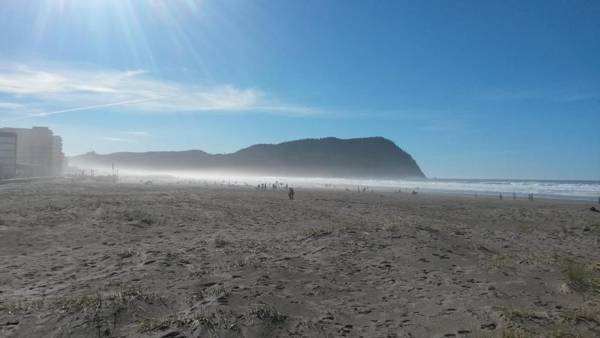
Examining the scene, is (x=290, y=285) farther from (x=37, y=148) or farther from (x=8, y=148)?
(x=37, y=148)

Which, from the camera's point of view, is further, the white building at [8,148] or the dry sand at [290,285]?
the white building at [8,148]

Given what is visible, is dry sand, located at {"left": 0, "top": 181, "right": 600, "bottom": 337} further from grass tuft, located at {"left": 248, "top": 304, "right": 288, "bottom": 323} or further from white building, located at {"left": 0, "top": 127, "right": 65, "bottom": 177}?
white building, located at {"left": 0, "top": 127, "right": 65, "bottom": 177}

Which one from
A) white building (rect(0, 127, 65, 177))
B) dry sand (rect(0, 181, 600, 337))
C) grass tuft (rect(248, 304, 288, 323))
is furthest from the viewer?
white building (rect(0, 127, 65, 177))

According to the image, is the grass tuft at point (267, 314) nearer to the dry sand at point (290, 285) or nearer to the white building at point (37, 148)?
the dry sand at point (290, 285)

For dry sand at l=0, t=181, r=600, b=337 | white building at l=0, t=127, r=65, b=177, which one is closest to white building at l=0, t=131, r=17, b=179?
white building at l=0, t=127, r=65, b=177

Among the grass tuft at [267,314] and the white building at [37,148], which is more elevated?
the white building at [37,148]

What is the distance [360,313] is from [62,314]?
433cm

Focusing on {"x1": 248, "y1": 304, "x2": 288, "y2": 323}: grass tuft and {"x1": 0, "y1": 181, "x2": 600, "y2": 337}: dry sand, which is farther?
{"x1": 248, "y1": 304, "x2": 288, "y2": 323}: grass tuft

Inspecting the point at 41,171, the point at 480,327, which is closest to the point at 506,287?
the point at 480,327

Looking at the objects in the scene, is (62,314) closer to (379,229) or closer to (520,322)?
(520,322)

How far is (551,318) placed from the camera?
536 centimetres

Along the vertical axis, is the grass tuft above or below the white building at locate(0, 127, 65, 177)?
below

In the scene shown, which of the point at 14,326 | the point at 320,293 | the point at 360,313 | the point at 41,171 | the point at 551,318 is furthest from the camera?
the point at 41,171

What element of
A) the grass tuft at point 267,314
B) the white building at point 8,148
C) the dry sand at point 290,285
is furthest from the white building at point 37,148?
the grass tuft at point 267,314
